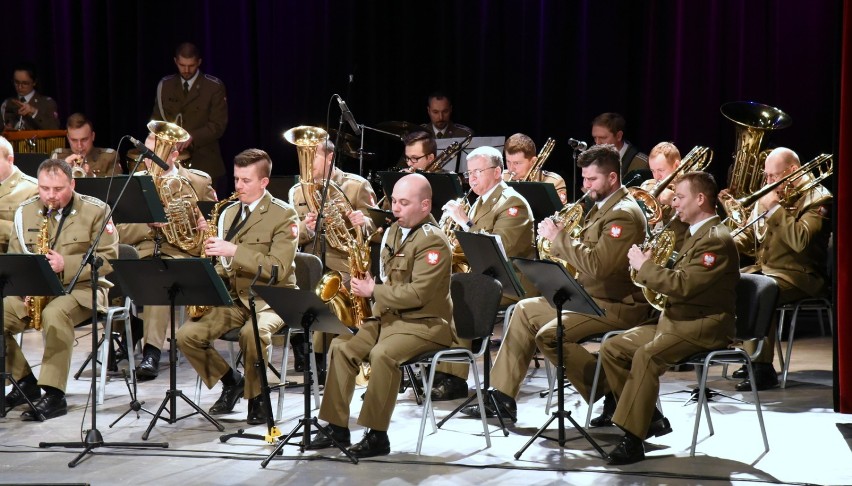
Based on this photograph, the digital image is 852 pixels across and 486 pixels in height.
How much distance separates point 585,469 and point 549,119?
18.3ft

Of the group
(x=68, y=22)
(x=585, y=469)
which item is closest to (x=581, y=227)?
(x=585, y=469)

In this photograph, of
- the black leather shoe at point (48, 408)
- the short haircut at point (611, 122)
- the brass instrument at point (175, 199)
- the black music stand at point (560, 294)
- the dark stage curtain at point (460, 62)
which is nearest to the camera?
the black music stand at point (560, 294)

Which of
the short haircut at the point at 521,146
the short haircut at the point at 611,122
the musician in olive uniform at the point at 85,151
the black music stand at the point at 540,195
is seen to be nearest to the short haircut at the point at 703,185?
the black music stand at the point at 540,195

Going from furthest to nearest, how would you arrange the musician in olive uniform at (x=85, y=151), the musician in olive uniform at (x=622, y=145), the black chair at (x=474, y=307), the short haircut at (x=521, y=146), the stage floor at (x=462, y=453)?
the musician in olive uniform at (x=85, y=151) < the musician in olive uniform at (x=622, y=145) < the short haircut at (x=521, y=146) < the black chair at (x=474, y=307) < the stage floor at (x=462, y=453)

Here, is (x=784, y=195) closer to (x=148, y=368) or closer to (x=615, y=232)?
(x=615, y=232)

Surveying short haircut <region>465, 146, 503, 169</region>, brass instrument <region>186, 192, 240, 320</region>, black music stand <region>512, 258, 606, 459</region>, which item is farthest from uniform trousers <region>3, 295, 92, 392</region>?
black music stand <region>512, 258, 606, 459</region>

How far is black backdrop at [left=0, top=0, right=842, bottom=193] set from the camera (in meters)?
9.94

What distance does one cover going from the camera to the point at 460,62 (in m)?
11.0

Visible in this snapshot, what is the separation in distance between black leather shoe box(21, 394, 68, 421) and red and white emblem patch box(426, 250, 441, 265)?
2.67 m

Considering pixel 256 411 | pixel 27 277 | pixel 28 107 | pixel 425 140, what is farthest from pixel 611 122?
pixel 28 107

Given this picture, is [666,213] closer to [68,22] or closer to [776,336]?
[776,336]

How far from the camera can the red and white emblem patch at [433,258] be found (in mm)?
6043

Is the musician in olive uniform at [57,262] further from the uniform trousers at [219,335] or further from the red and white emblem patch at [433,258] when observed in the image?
the red and white emblem patch at [433,258]

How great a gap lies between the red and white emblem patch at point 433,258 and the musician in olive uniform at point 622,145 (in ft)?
10.4
